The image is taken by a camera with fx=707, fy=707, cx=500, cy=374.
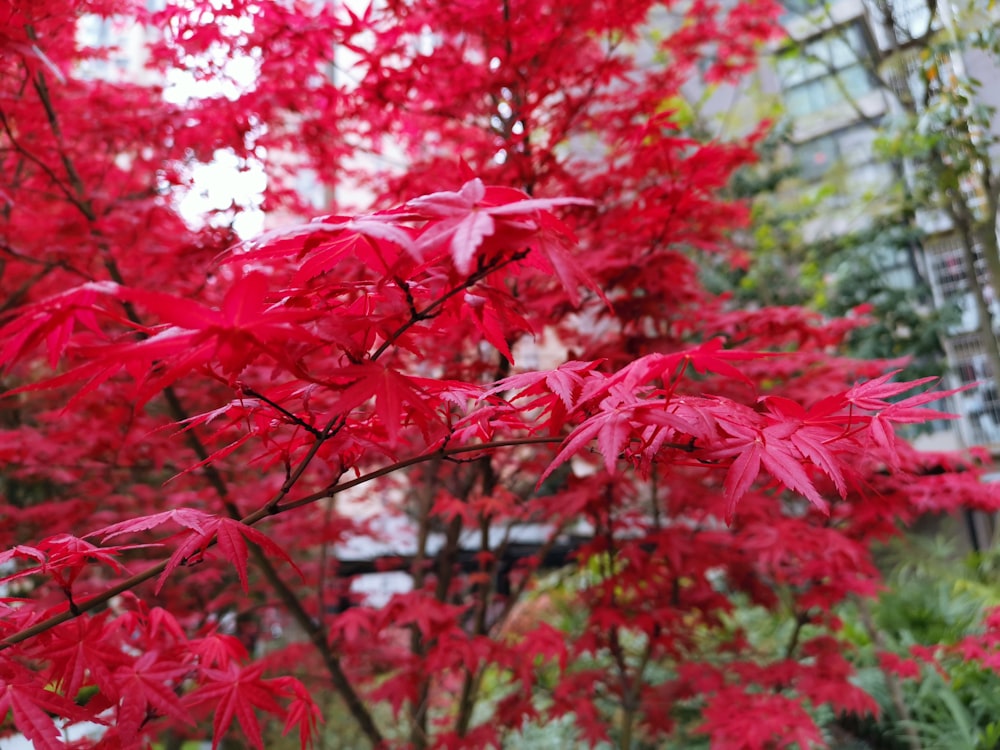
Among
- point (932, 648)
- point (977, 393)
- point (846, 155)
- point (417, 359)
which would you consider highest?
point (846, 155)

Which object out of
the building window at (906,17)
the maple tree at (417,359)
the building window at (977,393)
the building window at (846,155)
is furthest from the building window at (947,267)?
the maple tree at (417,359)

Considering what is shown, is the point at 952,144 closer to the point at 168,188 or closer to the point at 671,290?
the point at 671,290

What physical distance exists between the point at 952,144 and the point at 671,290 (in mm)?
3230

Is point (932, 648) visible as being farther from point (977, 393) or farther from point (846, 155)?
point (846, 155)

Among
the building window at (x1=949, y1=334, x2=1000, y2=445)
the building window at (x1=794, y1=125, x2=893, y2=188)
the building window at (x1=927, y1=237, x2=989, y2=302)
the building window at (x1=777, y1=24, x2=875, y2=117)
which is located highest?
the building window at (x1=777, y1=24, x2=875, y2=117)

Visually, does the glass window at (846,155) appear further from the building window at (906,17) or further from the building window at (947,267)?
the building window at (906,17)

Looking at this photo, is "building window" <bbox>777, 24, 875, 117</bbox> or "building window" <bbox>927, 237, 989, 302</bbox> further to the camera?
"building window" <bbox>777, 24, 875, 117</bbox>

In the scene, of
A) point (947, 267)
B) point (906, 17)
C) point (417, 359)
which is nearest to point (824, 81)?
point (947, 267)

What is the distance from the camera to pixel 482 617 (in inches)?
136

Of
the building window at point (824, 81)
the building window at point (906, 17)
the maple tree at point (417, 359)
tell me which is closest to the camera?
the maple tree at point (417, 359)

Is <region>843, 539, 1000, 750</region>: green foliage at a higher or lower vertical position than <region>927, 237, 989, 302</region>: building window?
lower

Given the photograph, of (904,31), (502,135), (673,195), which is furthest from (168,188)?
(904,31)

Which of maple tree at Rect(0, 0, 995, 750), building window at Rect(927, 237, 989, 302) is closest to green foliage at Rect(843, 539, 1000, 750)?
maple tree at Rect(0, 0, 995, 750)

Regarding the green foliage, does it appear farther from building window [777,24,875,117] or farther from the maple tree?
building window [777,24,875,117]
